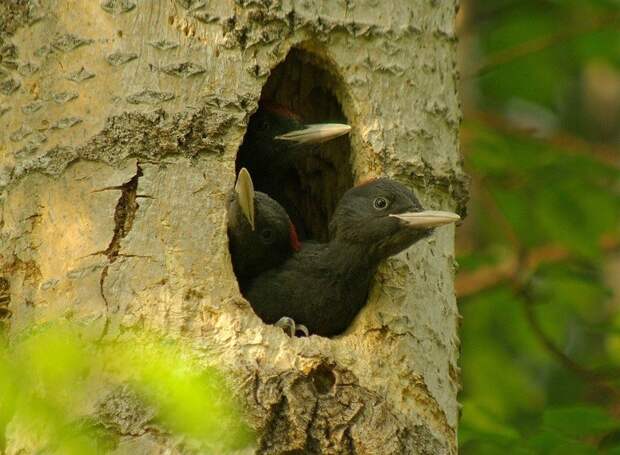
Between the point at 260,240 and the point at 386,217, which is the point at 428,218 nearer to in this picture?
the point at 386,217

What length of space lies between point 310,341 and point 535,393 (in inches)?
193

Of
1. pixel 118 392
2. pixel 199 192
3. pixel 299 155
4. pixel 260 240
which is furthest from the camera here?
pixel 299 155

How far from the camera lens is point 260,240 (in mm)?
5801

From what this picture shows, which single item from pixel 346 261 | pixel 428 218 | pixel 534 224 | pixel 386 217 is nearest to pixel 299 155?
pixel 346 261

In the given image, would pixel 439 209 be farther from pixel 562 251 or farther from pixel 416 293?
pixel 562 251

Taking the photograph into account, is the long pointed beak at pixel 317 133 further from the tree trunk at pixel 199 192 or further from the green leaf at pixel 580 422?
the green leaf at pixel 580 422

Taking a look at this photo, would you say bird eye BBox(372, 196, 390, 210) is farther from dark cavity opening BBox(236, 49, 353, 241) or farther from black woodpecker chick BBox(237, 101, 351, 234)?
black woodpecker chick BBox(237, 101, 351, 234)

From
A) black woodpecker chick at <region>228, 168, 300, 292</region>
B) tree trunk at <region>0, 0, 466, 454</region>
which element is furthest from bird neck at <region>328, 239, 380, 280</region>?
black woodpecker chick at <region>228, 168, 300, 292</region>

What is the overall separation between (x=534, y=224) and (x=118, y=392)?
420cm

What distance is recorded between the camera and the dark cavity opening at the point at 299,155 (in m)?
6.14

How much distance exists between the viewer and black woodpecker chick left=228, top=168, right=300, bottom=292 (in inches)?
224

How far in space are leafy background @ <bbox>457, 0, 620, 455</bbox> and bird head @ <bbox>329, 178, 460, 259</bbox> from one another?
53.6 inches

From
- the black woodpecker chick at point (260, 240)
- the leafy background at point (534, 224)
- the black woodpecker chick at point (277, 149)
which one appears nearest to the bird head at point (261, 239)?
the black woodpecker chick at point (260, 240)

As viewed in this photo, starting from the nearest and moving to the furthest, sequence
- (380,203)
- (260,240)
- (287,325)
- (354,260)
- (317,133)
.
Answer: (287,325)
(380,203)
(354,260)
(260,240)
(317,133)
